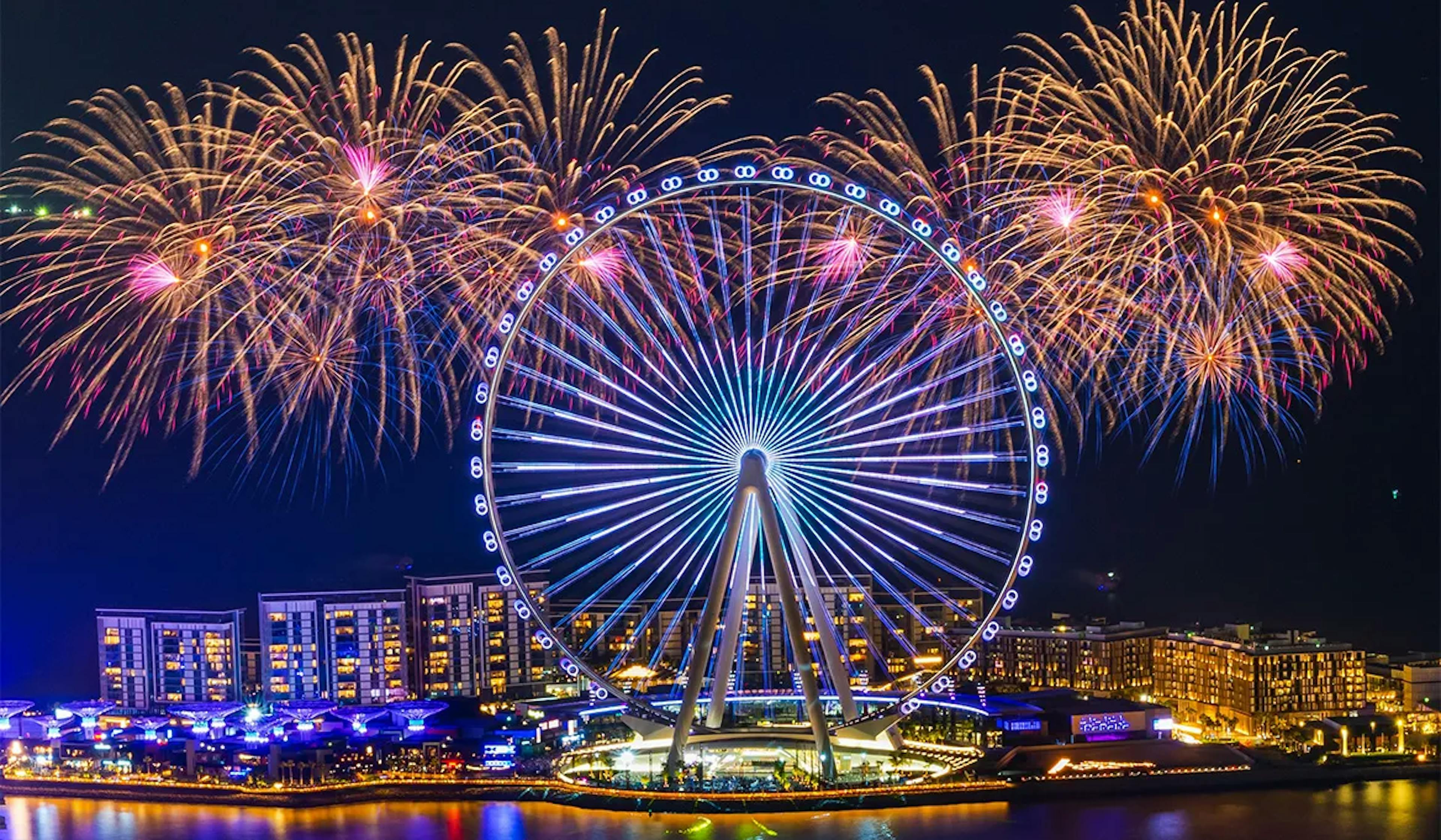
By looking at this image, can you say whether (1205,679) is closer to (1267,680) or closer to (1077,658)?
(1267,680)

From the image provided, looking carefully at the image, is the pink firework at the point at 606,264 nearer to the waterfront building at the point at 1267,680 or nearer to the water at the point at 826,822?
the water at the point at 826,822

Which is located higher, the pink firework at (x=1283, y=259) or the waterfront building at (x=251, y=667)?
the pink firework at (x=1283, y=259)

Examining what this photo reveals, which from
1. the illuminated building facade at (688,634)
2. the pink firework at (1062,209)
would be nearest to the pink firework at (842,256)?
the pink firework at (1062,209)

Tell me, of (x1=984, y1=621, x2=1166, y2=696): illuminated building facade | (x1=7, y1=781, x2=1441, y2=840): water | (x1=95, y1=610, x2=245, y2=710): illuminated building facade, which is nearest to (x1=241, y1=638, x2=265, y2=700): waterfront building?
(x1=95, y1=610, x2=245, y2=710): illuminated building facade

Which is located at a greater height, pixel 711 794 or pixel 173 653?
pixel 173 653

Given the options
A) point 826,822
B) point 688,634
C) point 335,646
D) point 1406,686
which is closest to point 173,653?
point 335,646
